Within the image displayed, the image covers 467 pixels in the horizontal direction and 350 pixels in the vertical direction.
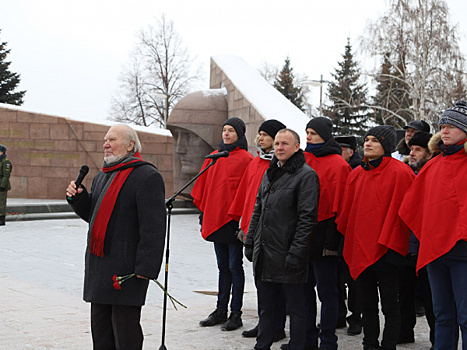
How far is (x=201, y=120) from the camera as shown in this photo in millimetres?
14062

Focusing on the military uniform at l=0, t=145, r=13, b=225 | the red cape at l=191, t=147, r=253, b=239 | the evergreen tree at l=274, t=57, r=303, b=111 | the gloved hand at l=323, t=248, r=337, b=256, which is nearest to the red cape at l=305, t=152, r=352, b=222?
the gloved hand at l=323, t=248, r=337, b=256

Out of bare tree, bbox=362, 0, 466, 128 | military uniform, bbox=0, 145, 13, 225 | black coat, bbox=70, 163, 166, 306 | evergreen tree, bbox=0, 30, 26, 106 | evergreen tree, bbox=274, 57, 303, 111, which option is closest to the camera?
black coat, bbox=70, 163, 166, 306

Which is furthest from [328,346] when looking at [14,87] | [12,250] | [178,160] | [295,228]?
[14,87]

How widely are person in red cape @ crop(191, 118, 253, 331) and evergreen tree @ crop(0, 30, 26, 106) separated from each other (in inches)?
1176

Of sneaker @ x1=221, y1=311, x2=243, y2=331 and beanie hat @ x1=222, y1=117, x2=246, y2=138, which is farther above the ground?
beanie hat @ x1=222, y1=117, x2=246, y2=138

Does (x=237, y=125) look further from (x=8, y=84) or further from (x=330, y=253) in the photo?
(x=8, y=84)

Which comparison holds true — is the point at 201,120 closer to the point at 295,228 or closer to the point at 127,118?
the point at 295,228

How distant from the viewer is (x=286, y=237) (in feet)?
13.8

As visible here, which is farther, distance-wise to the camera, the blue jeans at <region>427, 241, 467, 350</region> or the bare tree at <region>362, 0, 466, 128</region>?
the bare tree at <region>362, 0, 466, 128</region>

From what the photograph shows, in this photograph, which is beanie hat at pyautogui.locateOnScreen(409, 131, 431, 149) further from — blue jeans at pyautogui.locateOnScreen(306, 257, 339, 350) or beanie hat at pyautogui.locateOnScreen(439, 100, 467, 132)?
blue jeans at pyautogui.locateOnScreen(306, 257, 339, 350)

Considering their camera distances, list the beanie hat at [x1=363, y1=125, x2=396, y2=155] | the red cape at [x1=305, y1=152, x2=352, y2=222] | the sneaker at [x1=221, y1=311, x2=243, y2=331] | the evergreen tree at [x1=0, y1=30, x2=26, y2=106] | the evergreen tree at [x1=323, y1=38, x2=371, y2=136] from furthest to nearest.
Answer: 1. the evergreen tree at [x1=323, y1=38, x2=371, y2=136]
2. the evergreen tree at [x1=0, y1=30, x2=26, y2=106]
3. the sneaker at [x1=221, y1=311, x2=243, y2=331]
4. the red cape at [x1=305, y1=152, x2=352, y2=222]
5. the beanie hat at [x1=363, y1=125, x2=396, y2=155]

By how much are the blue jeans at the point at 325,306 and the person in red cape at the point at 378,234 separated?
0.19 meters

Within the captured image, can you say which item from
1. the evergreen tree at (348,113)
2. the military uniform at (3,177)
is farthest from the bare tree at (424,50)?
the military uniform at (3,177)

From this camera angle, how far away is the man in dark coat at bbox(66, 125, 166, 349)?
3494mm
